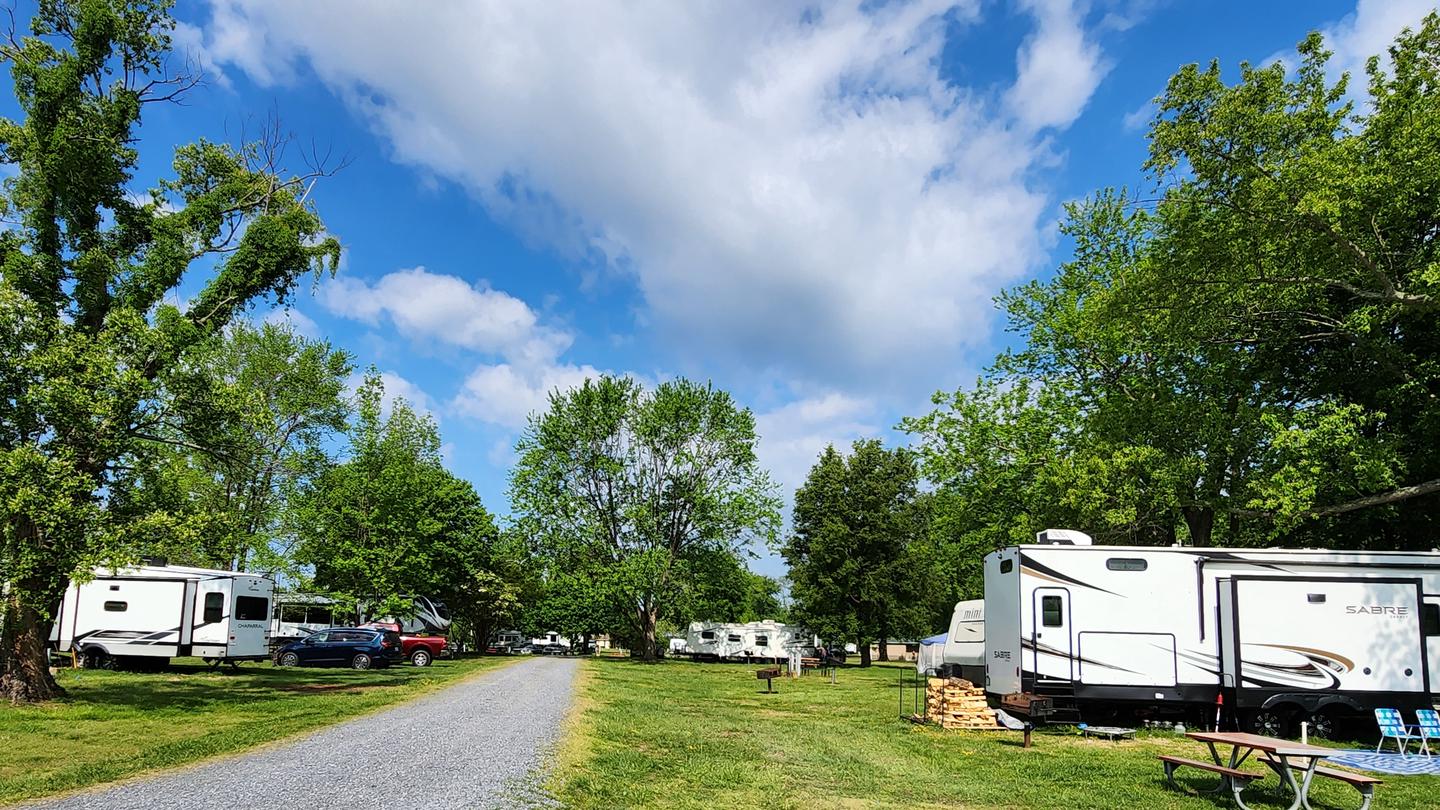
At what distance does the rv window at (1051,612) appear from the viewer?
14836 millimetres

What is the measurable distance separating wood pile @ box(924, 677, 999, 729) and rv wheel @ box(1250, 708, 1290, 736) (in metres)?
4.20

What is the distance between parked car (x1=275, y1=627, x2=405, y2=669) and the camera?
28.6 metres

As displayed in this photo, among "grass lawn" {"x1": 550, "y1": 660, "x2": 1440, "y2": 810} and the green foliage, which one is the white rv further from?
the green foliage

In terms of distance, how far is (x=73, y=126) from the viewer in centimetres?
1476

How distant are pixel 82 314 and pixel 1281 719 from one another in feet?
71.0

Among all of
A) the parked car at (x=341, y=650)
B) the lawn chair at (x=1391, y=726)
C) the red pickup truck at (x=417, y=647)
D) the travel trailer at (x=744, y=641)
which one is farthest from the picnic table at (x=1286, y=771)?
the travel trailer at (x=744, y=641)

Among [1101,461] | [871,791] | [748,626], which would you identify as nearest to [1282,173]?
[1101,461]

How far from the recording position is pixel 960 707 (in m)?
15.2

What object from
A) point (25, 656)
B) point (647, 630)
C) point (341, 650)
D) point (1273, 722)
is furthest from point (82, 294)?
point (647, 630)

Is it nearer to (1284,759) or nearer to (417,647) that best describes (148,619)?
(417,647)

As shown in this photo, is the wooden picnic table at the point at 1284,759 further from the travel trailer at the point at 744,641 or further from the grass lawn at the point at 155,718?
the travel trailer at the point at 744,641

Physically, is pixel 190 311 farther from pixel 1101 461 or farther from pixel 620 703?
pixel 1101 461

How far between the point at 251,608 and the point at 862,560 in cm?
2998

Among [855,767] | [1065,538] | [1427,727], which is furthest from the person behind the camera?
[1065,538]
